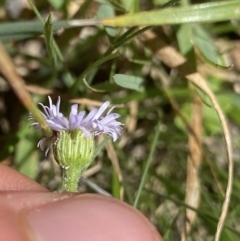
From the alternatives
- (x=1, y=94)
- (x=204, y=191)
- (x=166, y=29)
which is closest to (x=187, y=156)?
(x=204, y=191)

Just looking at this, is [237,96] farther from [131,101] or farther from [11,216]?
[11,216]

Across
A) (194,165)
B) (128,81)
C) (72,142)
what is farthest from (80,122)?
(194,165)

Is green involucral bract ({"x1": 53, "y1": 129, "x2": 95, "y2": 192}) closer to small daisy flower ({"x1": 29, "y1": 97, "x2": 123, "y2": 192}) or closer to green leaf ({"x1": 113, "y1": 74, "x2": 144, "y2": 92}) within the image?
small daisy flower ({"x1": 29, "y1": 97, "x2": 123, "y2": 192})

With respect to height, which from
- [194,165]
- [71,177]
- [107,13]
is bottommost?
[194,165]

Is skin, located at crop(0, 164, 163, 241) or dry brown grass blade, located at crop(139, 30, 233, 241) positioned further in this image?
dry brown grass blade, located at crop(139, 30, 233, 241)

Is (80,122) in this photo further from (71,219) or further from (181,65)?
(181,65)

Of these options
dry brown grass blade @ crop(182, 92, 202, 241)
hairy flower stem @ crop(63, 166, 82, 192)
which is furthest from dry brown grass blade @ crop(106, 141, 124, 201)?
hairy flower stem @ crop(63, 166, 82, 192)

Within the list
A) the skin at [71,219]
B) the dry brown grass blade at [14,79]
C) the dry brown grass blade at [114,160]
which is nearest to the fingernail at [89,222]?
the skin at [71,219]
